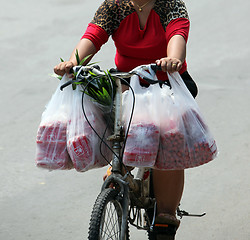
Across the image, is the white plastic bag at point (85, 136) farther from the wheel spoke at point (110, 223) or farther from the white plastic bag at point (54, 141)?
Result: the wheel spoke at point (110, 223)

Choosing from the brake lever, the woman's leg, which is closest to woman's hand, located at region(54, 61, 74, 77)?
the brake lever

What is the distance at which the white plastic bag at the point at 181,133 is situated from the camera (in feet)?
10.6

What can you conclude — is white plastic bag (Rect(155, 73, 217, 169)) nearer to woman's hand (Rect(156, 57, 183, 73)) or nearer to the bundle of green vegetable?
woman's hand (Rect(156, 57, 183, 73))

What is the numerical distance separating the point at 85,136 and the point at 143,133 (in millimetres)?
339

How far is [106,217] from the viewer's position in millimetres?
3268

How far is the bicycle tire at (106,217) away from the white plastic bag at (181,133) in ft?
1.02

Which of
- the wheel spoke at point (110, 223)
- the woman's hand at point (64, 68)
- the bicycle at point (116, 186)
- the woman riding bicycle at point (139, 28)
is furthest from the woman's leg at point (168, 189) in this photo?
the woman's hand at point (64, 68)

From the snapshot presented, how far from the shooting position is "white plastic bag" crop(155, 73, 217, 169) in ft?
10.6

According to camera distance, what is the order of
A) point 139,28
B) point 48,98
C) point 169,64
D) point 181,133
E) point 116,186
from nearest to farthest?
point 169,64 < point 181,133 < point 116,186 < point 139,28 < point 48,98

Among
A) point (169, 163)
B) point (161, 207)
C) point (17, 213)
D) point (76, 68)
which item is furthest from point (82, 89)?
point (17, 213)

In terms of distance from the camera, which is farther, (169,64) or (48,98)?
(48,98)

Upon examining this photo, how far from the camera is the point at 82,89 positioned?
3.38 meters

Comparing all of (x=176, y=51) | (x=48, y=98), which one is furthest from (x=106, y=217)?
(x=48, y=98)

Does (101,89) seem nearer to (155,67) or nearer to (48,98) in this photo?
(155,67)
